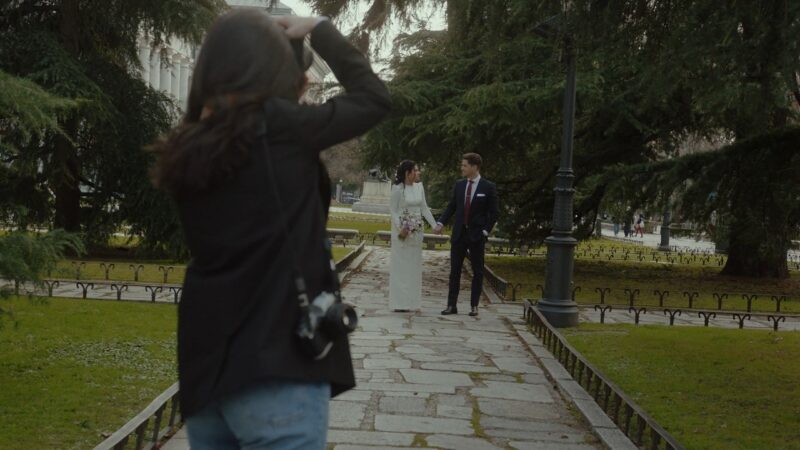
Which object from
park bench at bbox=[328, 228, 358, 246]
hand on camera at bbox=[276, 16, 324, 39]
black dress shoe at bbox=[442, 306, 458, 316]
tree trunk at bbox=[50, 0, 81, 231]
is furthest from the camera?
park bench at bbox=[328, 228, 358, 246]

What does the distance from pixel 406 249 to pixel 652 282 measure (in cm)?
975

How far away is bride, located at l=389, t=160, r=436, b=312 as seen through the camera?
11844 mm

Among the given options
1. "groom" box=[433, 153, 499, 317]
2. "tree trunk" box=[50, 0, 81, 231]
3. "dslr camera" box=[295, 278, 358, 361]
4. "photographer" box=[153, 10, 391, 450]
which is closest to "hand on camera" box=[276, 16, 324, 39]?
"photographer" box=[153, 10, 391, 450]

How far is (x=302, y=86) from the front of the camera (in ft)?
7.61

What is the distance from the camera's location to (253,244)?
214cm

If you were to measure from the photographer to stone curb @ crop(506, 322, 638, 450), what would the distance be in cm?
370

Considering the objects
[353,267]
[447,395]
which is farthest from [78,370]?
[353,267]

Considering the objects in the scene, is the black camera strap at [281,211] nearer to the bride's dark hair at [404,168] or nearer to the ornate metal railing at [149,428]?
the ornate metal railing at [149,428]

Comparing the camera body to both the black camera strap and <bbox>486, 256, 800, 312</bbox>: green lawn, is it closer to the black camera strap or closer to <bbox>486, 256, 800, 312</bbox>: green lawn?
the black camera strap

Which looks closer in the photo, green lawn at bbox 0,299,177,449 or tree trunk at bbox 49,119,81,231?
green lawn at bbox 0,299,177,449

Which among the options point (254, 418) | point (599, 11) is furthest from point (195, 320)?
point (599, 11)

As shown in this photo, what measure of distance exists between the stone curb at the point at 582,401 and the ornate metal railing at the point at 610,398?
53 mm

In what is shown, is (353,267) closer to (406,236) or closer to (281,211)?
(406,236)

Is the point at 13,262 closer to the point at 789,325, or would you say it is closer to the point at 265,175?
the point at 265,175
